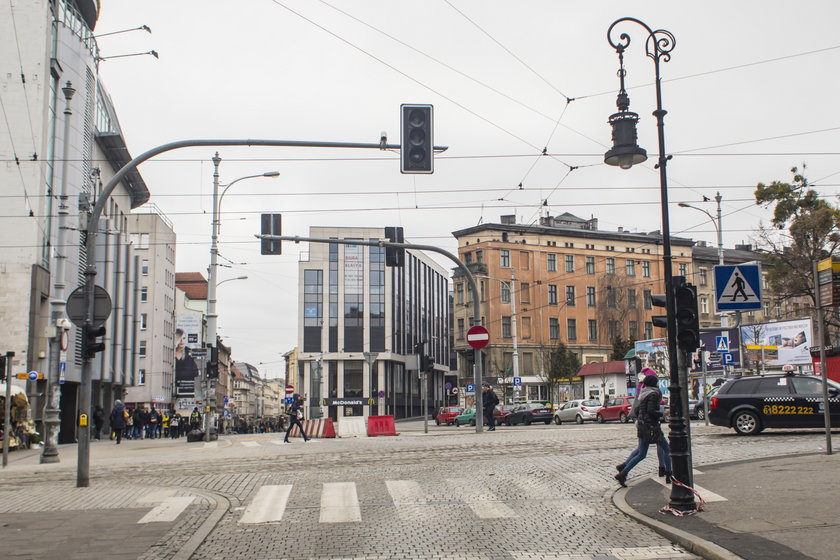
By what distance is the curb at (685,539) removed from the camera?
787 cm

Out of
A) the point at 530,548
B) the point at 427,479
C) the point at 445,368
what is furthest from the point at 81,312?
the point at 445,368

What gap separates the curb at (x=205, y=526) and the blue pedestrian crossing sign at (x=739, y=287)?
24.0 feet

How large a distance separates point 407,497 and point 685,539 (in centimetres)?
450

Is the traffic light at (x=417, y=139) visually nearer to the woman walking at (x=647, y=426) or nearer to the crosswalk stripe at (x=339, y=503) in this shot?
the woman walking at (x=647, y=426)

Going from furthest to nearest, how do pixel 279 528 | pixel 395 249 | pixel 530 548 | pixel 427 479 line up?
pixel 395 249 < pixel 427 479 < pixel 279 528 < pixel 530 548

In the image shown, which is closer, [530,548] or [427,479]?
[530,548]

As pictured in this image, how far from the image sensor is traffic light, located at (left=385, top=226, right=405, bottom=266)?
26.7 metres

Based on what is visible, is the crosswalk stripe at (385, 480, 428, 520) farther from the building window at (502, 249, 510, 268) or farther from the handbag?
the building window at (502, 249, 510, 268)

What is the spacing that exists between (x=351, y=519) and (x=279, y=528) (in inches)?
35.1

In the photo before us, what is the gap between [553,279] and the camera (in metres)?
82.8

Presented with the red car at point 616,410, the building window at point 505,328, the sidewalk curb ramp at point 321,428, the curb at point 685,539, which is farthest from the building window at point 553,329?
the curb at point 685,539

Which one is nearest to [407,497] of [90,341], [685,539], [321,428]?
[685,539]

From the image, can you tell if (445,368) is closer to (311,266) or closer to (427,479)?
(311,266)

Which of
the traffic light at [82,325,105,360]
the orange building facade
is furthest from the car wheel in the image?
the orange building facade
